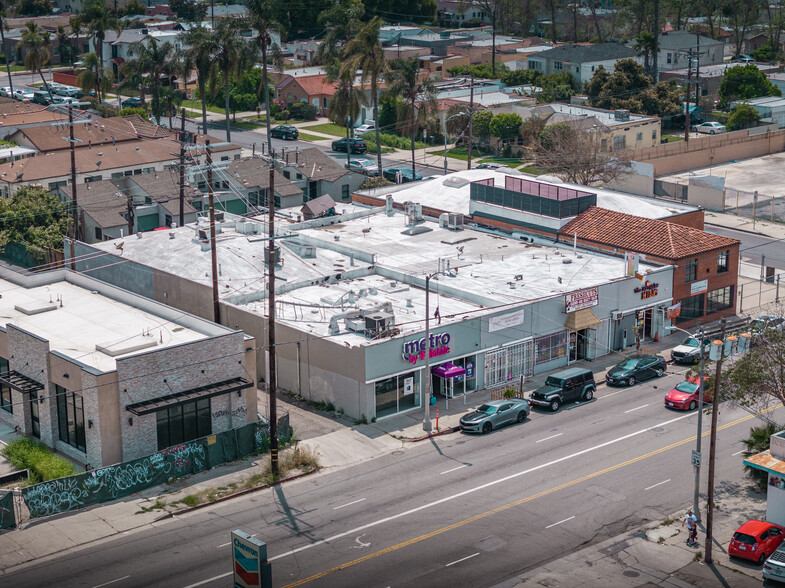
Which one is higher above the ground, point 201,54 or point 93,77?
point 201,54

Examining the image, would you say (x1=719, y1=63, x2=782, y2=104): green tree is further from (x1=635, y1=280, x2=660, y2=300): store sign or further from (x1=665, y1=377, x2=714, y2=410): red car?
(x1=665, y1=377, x2=714, y2=410): red car

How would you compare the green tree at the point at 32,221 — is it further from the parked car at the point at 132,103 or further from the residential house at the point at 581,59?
the residential house at the point at 581,59

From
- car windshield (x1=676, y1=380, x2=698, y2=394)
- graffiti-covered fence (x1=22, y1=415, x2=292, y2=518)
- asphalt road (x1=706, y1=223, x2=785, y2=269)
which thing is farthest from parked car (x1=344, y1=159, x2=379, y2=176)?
graffiti-covered fence (x1=22, y1=415, x2=292, y2=518)

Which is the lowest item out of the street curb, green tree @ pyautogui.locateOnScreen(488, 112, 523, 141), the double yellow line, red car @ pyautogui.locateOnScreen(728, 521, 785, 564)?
the street curb

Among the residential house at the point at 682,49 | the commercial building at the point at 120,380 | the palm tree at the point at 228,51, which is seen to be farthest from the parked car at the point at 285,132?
the commercial building at the point at 120,380

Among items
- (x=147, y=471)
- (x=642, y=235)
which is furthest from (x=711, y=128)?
(x=147, y=471)

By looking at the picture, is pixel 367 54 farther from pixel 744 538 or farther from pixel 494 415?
pixel 744 538
